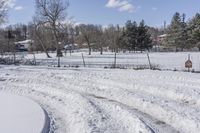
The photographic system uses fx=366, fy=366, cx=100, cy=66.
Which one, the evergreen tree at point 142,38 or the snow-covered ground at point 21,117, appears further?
the evergreen tree at point 142,38

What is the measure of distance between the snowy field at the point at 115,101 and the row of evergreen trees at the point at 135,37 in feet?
181

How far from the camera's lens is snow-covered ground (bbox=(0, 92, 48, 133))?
8688 mm

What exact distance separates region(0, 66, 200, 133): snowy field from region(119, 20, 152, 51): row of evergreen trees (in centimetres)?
5506

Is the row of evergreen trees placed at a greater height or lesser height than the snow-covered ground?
greater

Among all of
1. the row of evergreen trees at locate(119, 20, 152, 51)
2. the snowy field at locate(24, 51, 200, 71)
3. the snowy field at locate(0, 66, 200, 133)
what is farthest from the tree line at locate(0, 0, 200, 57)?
the snowy field at locate(0, 66, 200, 133)

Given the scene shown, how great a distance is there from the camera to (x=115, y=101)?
1242 centimetres

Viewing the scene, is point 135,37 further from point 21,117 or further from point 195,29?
point 21,117

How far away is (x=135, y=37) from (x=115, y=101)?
203 ft

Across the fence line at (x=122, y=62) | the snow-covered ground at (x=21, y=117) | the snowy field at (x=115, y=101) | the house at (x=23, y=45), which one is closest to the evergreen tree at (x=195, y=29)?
the fence line at (x=122, y=62)

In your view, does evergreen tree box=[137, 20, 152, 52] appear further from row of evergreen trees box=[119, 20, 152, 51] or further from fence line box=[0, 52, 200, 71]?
fence line box=[0, 52, 200, 71]

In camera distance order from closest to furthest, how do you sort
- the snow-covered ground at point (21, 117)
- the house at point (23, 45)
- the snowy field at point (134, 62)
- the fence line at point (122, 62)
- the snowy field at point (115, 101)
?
the snow-covered ground at point (21, 117) → the snowy field at point (115, 101) → the fence line at point (122, 62) → the snowy field at point (134, 62) → the house at point (23, 45)

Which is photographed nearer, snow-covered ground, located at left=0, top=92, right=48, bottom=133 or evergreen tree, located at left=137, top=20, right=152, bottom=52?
snow-covered ground, located at left=0, top=92, right=48, bottom=133

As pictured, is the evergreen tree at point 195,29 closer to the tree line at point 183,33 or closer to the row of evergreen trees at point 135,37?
the tree line at point 183,33

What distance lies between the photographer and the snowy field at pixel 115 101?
8.89 m
